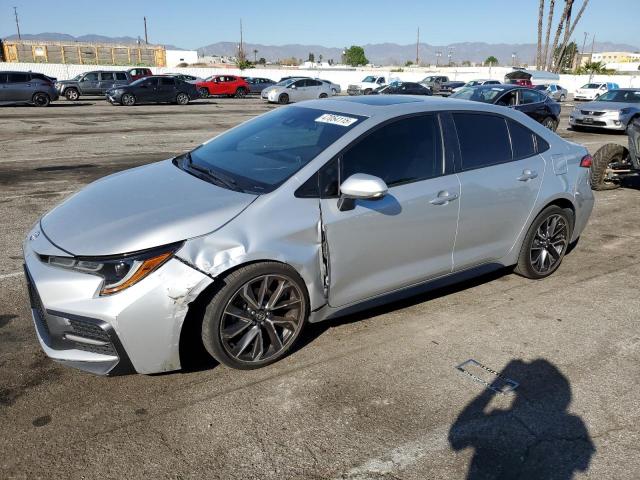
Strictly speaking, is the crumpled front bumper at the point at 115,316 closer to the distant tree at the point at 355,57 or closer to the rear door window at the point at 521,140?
the rear door window at the point at 521,140

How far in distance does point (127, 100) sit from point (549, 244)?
83.0ft

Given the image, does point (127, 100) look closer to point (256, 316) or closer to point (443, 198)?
point (443, 198)

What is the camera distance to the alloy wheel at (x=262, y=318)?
3.27 metres

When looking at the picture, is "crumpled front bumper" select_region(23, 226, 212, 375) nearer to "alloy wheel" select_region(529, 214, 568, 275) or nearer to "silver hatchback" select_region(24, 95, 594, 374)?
"silver hatchback" select_region(24, 95, 594, 374)

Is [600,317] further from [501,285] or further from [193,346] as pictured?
[193,346]

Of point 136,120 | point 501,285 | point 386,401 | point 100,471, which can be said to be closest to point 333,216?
point 386,401

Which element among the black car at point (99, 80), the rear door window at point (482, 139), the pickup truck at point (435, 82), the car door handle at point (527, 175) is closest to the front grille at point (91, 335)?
the rear door window at point (482, 139)

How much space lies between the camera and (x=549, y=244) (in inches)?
198

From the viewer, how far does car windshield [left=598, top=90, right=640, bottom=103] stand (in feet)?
59.5

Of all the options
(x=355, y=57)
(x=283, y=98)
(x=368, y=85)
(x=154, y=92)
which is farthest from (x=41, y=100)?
(x=355, y=57)

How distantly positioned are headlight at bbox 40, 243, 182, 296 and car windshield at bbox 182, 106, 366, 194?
78 centimetres

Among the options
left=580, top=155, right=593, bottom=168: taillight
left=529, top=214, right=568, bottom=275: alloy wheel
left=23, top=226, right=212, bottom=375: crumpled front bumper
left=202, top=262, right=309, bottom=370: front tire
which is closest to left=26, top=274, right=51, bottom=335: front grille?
left=23, top=226, right=212, bottom=375: crumpled front bumper

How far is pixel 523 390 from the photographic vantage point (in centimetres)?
339

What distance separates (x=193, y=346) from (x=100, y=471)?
38.6 inches
